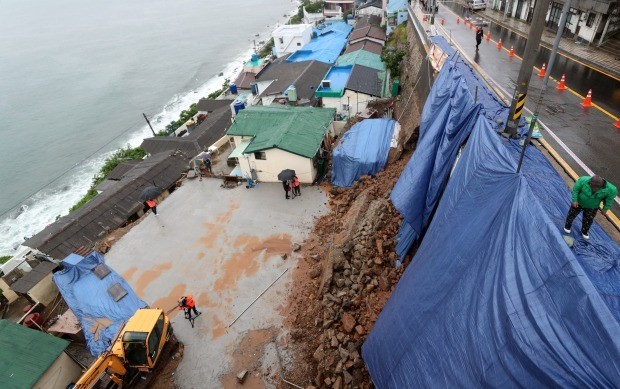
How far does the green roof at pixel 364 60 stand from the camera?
101 ft

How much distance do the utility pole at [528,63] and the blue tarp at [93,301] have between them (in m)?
14.1

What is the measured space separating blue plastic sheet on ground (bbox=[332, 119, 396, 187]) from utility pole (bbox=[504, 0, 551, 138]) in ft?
25.0

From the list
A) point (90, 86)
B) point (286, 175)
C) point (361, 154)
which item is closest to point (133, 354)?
point (286, 175)

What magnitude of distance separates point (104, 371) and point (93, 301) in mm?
3181

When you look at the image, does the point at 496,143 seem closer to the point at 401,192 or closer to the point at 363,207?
the point at 401,192

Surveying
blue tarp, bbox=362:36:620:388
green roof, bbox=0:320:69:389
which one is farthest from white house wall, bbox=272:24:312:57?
green roof, bbox=0:320:69:389

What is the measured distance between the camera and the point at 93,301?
12.2 meters

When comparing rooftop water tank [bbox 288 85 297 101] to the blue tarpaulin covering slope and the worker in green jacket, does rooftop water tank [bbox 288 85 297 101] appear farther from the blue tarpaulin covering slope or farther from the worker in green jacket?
the worker in green jacket

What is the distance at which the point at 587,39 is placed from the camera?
24.1 m

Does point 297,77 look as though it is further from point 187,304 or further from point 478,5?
point 478,5

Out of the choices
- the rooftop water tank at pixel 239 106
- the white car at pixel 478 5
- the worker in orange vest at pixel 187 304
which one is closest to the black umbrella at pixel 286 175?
the worker in orange vest at pixel 187 304

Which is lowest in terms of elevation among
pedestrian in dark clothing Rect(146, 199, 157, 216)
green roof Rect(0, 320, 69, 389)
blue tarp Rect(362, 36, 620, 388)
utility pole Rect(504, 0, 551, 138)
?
pedestrian in dark clothing Rect(146, 199, 157, 216)

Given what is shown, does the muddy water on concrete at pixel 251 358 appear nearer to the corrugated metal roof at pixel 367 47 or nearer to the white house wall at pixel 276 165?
the white house wall at pixel 276 165

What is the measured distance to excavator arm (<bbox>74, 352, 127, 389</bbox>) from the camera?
31.3 ft
